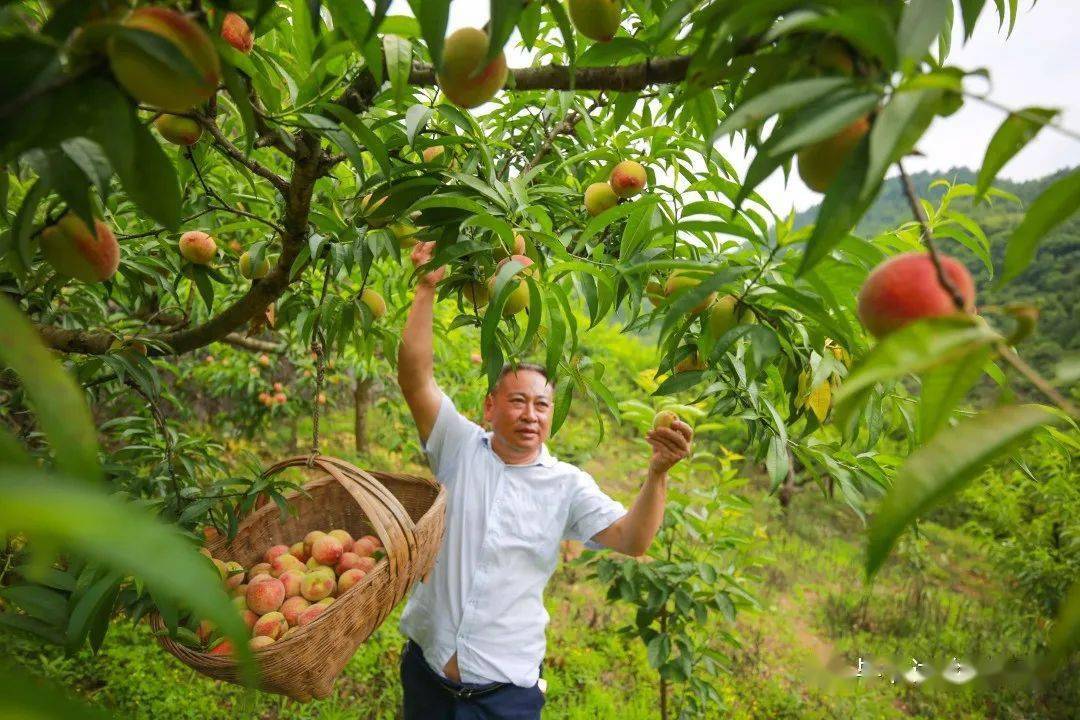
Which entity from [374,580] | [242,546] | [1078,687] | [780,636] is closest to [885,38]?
[374,580]

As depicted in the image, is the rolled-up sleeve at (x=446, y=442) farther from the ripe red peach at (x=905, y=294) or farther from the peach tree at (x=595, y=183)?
Answer: the ripe red peach at (x=905, y=294)

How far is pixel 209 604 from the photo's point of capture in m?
0.20

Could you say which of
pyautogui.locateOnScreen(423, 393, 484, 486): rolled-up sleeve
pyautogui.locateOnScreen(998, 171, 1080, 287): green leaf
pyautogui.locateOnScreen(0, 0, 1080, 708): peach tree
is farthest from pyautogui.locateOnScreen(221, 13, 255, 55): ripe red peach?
pyautogui.locateOnScreen(423, 393, 484, 486): rolled-up sleeve

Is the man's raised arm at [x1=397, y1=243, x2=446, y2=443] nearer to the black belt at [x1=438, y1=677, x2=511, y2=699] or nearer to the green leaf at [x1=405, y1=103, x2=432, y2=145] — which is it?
the green leaf at [x1=405, y1=103, x2=432, y2=145]

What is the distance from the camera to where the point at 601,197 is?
111cm

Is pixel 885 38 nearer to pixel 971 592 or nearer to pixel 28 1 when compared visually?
pixel 28 1

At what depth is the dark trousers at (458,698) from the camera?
1.62m

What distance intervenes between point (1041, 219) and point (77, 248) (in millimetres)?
821

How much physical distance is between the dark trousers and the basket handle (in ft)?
2.17

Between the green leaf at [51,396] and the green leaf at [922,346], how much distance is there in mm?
355

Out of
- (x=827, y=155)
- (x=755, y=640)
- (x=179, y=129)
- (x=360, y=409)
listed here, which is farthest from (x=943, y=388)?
(x=360, y=409)

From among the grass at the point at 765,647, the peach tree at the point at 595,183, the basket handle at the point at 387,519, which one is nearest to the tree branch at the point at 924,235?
the peach tree at the point at 595,183

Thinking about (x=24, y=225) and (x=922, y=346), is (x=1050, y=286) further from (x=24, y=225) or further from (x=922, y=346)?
(x=24, y=225)

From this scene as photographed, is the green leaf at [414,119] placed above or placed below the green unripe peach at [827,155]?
above
